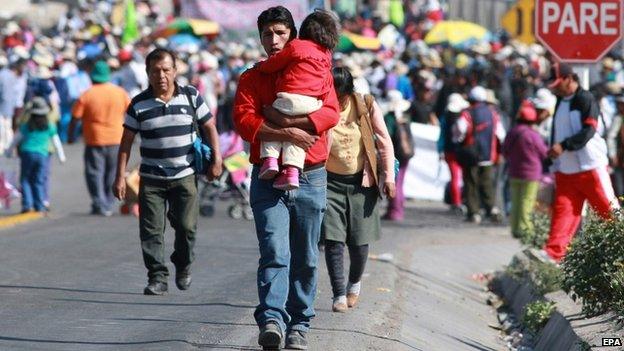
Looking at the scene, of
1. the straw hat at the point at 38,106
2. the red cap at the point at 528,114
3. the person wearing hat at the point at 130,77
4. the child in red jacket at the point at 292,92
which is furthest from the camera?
the person wearing hat at the point at 130,77

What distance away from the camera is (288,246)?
9.31m

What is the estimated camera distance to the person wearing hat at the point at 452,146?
22.4 meters

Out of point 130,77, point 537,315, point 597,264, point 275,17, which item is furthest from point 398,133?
point 275,17

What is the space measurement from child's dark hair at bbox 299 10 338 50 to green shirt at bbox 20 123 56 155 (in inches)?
449

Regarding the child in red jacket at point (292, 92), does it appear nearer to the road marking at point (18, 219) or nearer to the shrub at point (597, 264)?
the shrub at point (597, 264)

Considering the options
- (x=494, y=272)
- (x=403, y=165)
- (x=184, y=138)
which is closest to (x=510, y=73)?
(x=403, y=165)

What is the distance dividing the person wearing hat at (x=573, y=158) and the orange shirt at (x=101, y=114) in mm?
7750

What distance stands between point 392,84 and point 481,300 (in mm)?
15013

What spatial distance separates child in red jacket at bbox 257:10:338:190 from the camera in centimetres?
912

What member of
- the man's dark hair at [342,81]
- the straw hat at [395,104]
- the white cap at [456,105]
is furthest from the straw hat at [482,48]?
the man's dark hair at [342,81]

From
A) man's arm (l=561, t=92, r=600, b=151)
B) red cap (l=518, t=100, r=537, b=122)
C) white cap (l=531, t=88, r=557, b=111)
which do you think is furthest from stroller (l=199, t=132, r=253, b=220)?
man's arm (l=561, t=92, r=600, b=151)

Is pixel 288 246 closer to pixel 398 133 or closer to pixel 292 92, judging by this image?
pixel 292 92

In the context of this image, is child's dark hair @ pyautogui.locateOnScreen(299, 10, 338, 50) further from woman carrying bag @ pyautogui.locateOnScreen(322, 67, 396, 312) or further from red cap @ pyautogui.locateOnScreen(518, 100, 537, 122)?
red cap @ pyautogui.locateOnScreen(518, 100, 537, 122)

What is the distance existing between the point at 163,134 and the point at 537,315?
3097 mm
